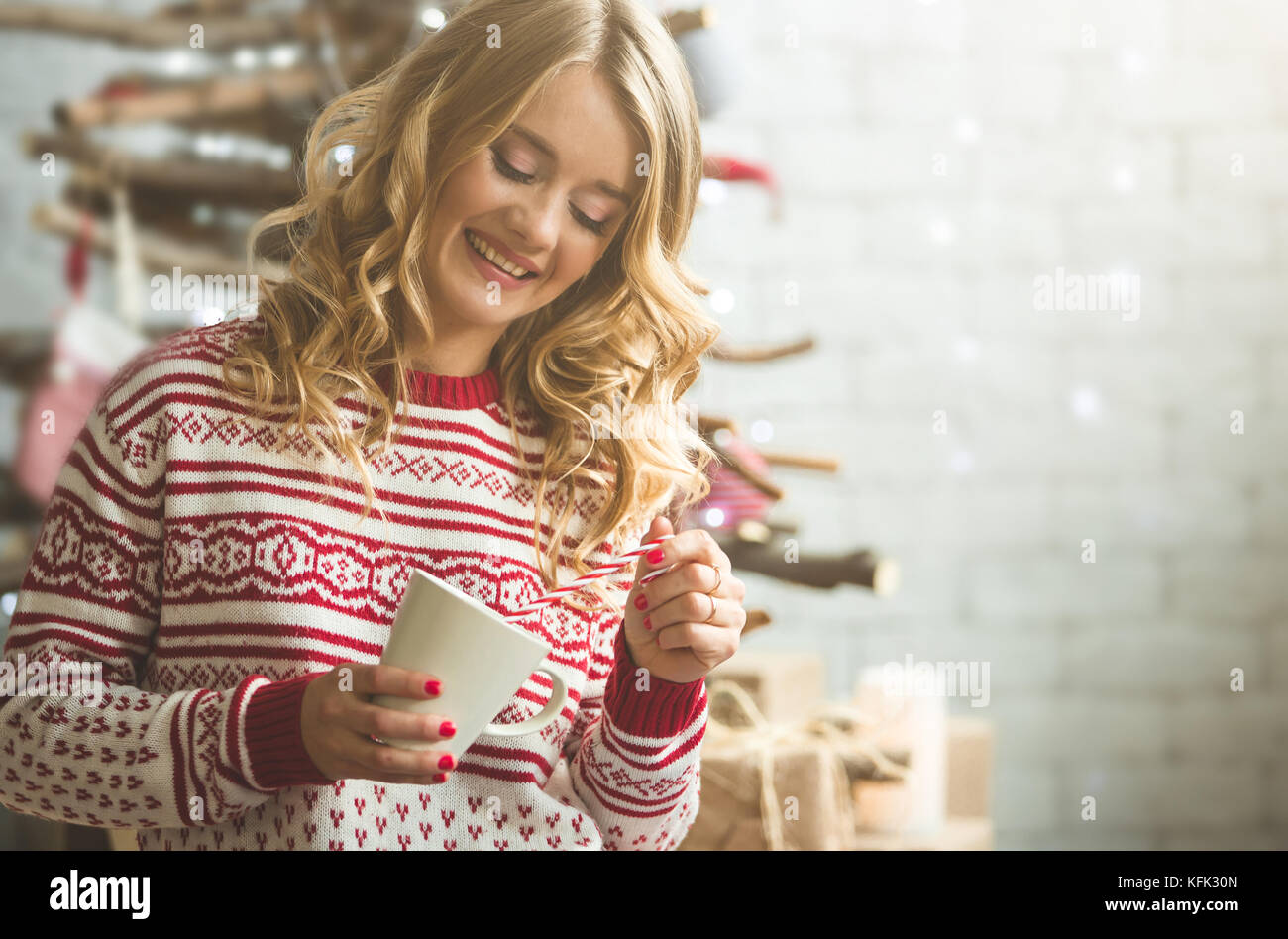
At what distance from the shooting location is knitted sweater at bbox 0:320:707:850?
634 millimetres

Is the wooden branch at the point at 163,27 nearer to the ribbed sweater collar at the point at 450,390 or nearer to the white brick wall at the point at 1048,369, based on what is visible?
the ribbed sweater collar at the point at 450,390

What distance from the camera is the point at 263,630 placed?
684 mm

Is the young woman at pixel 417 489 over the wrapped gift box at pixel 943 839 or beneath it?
over

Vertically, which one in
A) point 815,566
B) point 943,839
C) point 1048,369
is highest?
point 1048,369

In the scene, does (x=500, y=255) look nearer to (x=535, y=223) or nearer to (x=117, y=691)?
(x=535, y=223)

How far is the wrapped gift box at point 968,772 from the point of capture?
133 cm

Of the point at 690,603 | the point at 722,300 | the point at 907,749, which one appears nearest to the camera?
the point at 690,603

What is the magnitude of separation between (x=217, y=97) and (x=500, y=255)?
1.88ft

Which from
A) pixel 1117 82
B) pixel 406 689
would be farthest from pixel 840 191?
pixel 406 689

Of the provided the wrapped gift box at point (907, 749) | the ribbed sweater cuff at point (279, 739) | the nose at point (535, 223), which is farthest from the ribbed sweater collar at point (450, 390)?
the wrapped gift box at point (907, 749)

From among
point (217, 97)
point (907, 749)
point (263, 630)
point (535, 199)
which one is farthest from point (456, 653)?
point (217, 97)

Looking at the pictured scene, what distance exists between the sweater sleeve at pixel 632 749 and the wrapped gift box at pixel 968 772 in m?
0.61
